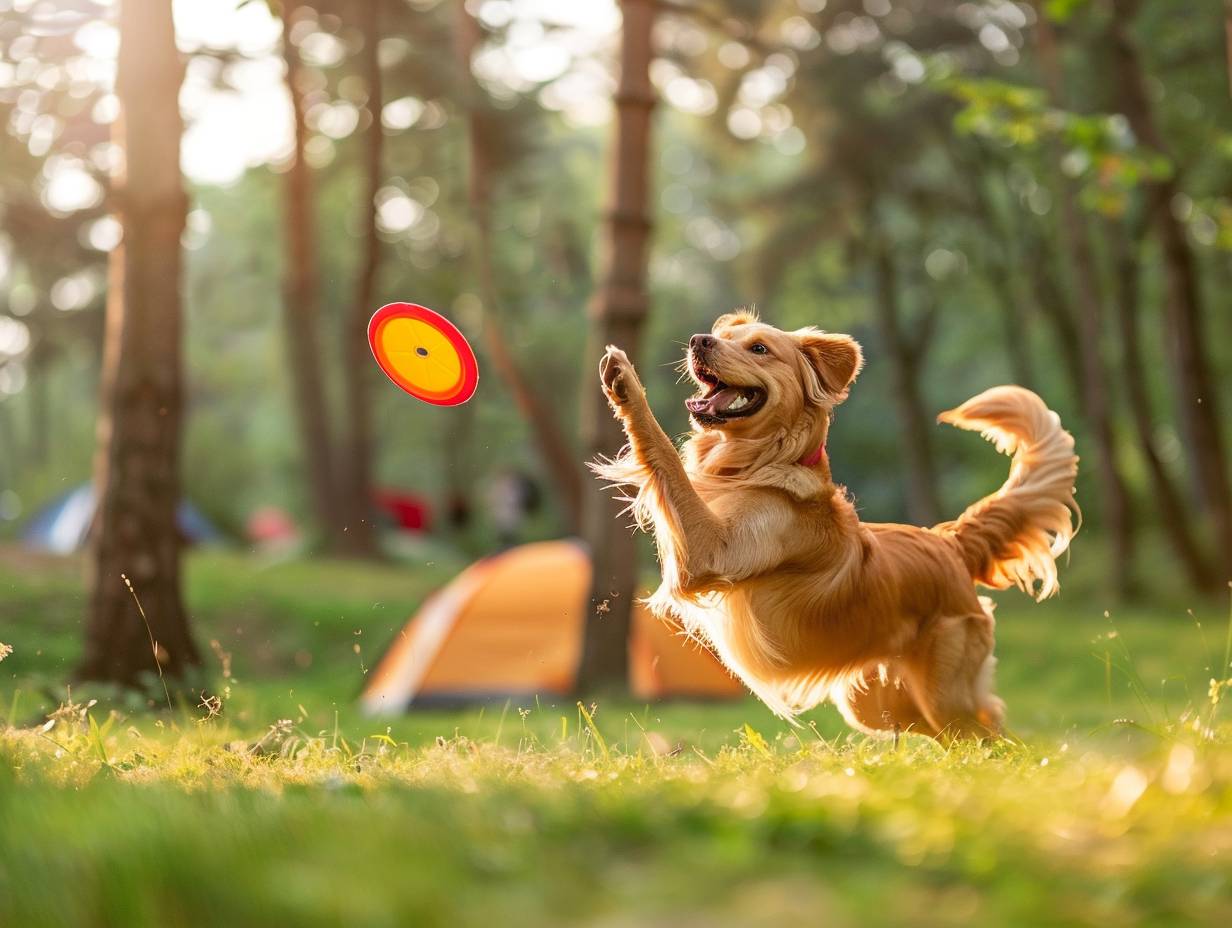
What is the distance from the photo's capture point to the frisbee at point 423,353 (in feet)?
18.8

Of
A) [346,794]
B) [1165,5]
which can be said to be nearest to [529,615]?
[346,794]

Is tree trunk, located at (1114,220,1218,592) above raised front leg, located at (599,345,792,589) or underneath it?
underneath

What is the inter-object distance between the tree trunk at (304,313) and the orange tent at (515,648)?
26.9 feet

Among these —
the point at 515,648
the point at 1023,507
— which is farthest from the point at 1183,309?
the point at 1023,507

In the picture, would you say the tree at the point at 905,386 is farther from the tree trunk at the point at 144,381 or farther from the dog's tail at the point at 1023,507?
the dog's tail at the point at 1023,507

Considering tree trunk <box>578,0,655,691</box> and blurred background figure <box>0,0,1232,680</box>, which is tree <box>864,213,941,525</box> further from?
tree trunk <box>578,0,655,691</box>

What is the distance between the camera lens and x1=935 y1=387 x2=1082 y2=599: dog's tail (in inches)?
218

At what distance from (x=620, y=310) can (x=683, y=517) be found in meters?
6.06

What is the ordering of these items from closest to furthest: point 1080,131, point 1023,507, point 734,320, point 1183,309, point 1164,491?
point 734,320
point 1023,507
point 1080,131
point 1183,309
point 1164,491

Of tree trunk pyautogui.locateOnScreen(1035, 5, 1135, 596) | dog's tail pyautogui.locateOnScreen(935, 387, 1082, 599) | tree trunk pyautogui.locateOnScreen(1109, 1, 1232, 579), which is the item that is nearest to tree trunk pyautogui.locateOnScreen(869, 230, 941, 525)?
tree trunk pyautogui.locateOnScreen(1035, 5, 1135, 596)

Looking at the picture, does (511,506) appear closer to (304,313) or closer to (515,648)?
(304,313)

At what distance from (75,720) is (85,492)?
2334 centimetres

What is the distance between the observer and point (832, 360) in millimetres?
5121

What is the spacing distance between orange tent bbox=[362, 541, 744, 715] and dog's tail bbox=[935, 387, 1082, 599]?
567 centimetres
